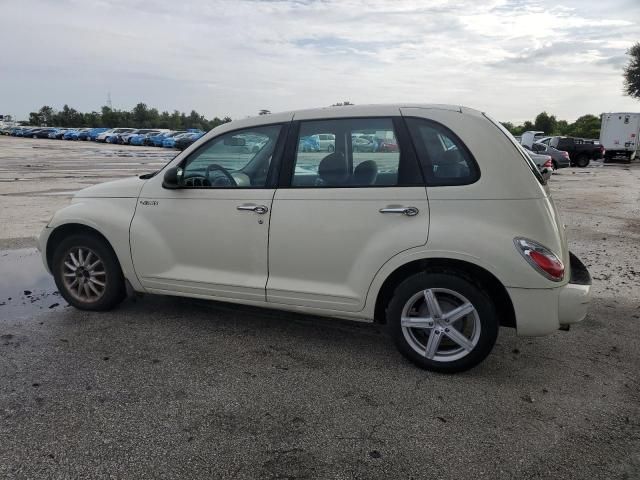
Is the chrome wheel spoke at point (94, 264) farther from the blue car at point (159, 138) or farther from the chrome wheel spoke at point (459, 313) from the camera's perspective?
the blue car at point (159, 138)

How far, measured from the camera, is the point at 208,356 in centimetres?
391

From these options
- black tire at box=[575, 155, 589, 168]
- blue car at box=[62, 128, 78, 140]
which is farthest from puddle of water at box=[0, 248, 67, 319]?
blue car at box=[62, 128, 78, 140]

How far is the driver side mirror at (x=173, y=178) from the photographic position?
4.18 meters

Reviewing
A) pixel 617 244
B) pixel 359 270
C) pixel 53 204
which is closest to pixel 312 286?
pixel 359 270

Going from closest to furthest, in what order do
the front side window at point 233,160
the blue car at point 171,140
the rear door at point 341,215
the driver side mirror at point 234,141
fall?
the rear door at point 341,215 → the front side window at point 233,160 → the driver side mirror at point 234,141 → the blue car at point 171,140

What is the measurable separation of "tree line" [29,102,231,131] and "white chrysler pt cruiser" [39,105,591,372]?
90574 mm

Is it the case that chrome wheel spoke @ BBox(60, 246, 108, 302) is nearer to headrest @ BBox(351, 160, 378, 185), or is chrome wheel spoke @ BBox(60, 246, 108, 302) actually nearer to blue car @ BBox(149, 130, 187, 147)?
headrest @ BBox(351, 160, 378, 185)

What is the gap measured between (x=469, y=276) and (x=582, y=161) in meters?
29.6

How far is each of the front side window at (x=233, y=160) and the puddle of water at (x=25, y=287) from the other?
1946mm

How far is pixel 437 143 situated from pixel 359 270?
3.37 ft

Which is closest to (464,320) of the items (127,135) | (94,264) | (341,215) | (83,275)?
(341,215)

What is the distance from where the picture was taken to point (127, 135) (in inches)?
2044

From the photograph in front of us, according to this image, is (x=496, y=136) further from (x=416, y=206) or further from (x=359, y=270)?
(x=359, y=270)

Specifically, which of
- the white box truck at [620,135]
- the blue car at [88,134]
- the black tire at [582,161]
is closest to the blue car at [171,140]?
the blue car at [88,134]
